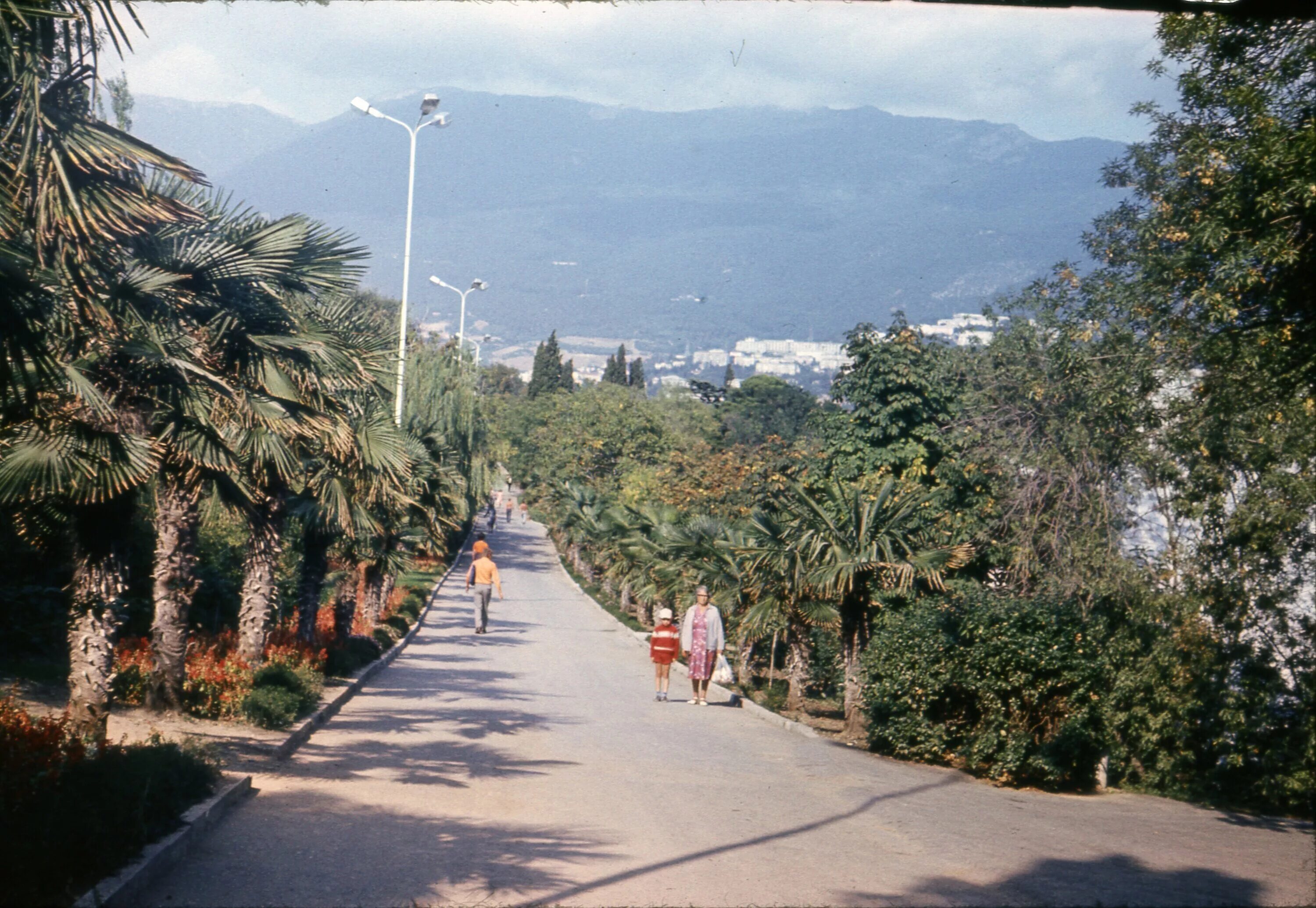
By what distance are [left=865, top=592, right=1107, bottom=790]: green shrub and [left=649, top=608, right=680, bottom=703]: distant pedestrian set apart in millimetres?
5702

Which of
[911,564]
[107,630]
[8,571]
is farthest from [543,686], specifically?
[107,630]

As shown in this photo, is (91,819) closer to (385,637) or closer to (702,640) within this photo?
(702,640)

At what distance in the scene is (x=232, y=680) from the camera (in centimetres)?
1325

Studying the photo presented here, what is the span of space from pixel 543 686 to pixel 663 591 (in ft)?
27.9

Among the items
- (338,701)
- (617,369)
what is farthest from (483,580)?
(617,369)

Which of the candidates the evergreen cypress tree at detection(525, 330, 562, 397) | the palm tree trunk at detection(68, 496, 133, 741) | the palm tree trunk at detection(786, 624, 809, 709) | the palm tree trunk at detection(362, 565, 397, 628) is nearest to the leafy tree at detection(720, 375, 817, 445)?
the evergreen cypress tree at detection(525, 330, 562, 397)

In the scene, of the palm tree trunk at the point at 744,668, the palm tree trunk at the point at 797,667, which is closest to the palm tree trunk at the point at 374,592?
the palm tree trunk at the point at 744,668

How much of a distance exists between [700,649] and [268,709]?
8.40 meters

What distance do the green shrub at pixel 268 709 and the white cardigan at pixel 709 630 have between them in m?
7.54

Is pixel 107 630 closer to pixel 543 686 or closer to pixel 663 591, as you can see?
pixel 543 686

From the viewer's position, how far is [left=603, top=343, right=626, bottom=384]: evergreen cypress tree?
12006 cm

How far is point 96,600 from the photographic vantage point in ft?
32.8

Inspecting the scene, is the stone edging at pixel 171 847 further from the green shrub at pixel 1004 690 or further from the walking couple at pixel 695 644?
the walking couple at pixel 695 644

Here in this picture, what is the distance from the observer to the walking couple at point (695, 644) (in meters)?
18.7
